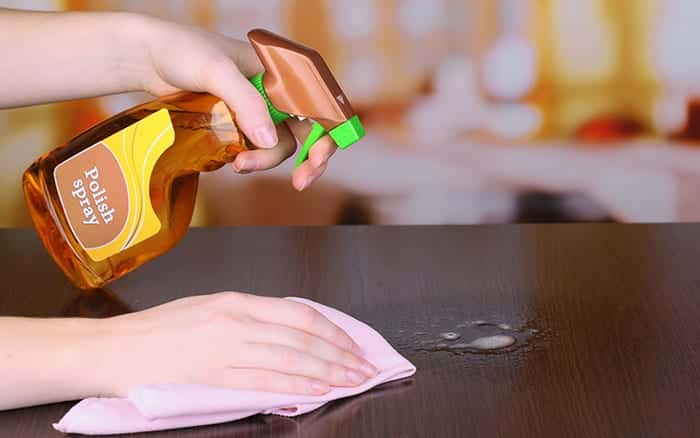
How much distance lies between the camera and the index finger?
0.95 metres

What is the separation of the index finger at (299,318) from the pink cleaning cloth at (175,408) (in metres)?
0.06

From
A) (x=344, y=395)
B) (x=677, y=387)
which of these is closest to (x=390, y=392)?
(x=344, y=395)

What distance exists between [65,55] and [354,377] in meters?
0.54

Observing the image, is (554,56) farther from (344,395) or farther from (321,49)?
(344,395)

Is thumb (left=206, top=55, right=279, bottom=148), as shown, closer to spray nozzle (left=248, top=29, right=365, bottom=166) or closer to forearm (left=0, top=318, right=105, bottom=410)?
→ spray nozzle (left=248, top=29, right=365, bottom=166)

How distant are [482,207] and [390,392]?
1294 mm

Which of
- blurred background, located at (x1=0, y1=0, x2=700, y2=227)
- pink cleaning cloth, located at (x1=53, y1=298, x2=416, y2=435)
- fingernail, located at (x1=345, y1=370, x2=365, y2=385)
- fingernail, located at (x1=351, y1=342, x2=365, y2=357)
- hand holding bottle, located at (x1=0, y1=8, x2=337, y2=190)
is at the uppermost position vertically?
blurred background, located at (x1=0, y1=0, x2=700, y2=227)

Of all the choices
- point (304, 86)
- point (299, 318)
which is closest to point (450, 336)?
point (299, 318)

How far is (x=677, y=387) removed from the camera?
35.4 inches

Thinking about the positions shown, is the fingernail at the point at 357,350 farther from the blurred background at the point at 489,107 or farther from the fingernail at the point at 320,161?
the blurred background at the point at 489,107

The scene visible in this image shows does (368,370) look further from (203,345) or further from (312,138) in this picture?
(312,138)

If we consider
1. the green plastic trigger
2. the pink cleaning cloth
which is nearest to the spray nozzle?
the green plastic trigger

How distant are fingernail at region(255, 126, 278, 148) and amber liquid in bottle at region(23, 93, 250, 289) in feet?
0.17

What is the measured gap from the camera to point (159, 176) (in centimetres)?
112
